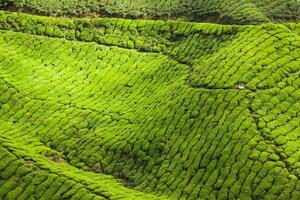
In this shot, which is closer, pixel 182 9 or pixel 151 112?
pixel 151 112

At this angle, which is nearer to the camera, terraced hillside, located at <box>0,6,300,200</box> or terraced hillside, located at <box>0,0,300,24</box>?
A: terraced hillside, located at <box>0,6,300,200</box>

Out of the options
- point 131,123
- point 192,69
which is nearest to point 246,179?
point 131,123

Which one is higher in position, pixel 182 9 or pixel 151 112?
pixel 182 9

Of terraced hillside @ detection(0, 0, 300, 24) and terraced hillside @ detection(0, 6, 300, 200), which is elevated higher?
terraced hillside @ detection(0, 0, 300, 24)

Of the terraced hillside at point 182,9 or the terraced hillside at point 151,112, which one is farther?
the terraced hillside at point 182,9
